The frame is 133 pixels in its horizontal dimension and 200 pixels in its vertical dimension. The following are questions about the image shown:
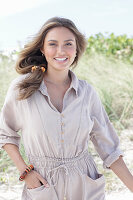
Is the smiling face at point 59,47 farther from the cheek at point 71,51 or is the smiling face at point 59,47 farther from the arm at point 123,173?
the arm at point 123,173

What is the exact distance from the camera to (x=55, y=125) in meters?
1.77

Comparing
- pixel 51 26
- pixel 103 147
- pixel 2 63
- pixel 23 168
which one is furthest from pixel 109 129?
pixel 2 63

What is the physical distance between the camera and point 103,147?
6.74 ft

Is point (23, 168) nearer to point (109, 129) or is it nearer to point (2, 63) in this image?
point (109, 129)

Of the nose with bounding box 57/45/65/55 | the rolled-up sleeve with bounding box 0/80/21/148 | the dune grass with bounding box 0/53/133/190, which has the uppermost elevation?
the nose with bounding box 57/45/65/55

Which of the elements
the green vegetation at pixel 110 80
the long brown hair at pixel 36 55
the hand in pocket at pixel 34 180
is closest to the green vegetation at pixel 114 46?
the green vegetation at pixel 110 80

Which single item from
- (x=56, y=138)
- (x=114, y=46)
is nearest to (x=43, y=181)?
(x=56, y=138)

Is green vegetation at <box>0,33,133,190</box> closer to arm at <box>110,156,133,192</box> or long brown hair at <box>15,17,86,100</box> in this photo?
arm at <box>110,156,133,192</box>

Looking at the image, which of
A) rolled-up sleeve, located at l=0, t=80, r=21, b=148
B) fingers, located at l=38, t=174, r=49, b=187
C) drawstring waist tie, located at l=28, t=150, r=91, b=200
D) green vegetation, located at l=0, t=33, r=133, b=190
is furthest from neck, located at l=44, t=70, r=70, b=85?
green vegetation, located at l=0, t=33, r=133, b=190

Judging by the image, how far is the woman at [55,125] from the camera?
1.78m

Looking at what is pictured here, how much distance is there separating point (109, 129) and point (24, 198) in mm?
708

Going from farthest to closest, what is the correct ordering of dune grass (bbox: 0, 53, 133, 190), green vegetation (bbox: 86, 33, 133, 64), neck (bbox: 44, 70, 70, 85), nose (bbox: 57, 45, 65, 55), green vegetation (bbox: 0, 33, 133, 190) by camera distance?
green vegetation (bbox: 86, 33, 133, 64) → dune grass (bbox: 0, 53, 133, 190) → green vegetation (bbox: 0, 33, 133, 190) → neck (bbox: 44, 70, 70, 85) → nose (bbox: 57, 45, 65, 55)

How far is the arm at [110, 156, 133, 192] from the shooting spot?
1.99 m

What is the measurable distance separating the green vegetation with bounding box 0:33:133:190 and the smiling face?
180 cm
